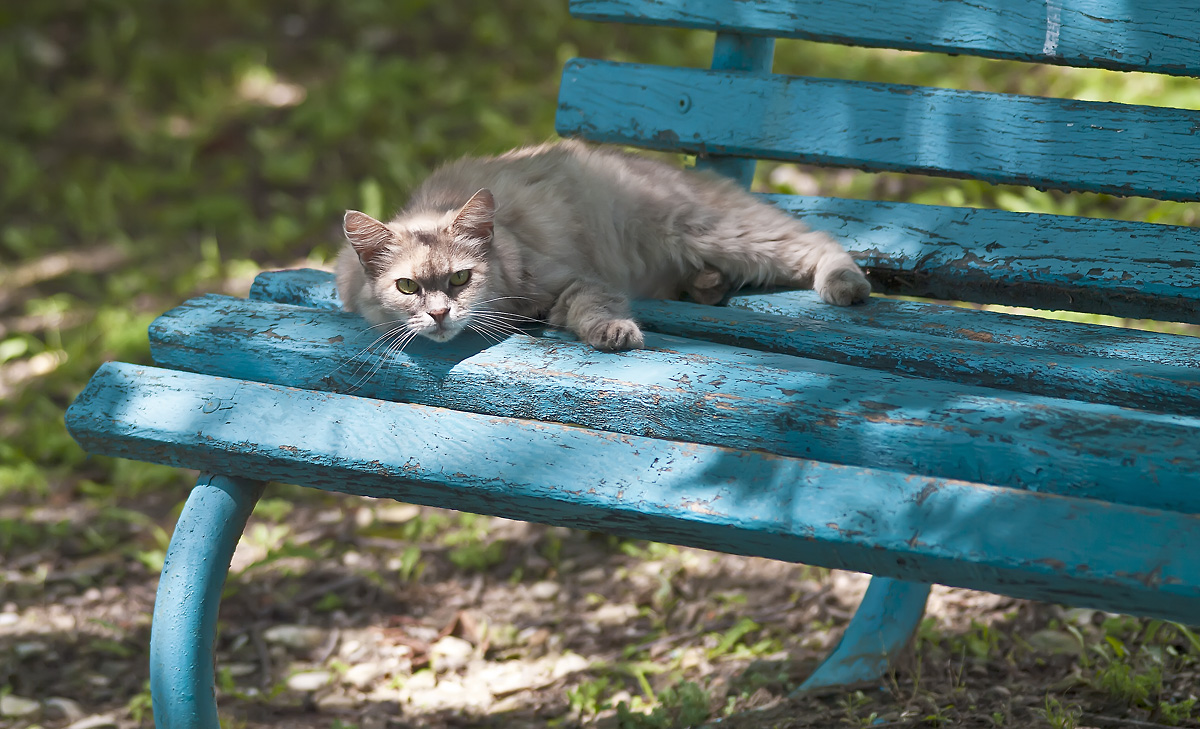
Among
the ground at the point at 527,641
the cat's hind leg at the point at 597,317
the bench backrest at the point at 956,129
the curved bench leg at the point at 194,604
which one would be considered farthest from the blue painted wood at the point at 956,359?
the curved bench leg at the point at 194,604

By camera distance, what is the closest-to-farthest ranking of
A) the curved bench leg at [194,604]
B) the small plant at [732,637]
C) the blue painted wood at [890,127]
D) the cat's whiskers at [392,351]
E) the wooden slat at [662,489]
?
the wooden slat at [662,489], the curved bench leg at [194,604], the cat's whiskers at [392,351], the blue painted wood at [890,127], the small plant at [732,637]

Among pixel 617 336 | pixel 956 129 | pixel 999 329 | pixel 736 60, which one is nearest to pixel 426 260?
pixel 617 336

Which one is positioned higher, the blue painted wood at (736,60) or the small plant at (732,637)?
the blue painted wood at (736,60)

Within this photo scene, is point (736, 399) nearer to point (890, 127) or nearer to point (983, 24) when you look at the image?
point (890, 127)

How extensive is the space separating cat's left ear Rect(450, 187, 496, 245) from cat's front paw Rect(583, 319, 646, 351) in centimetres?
48

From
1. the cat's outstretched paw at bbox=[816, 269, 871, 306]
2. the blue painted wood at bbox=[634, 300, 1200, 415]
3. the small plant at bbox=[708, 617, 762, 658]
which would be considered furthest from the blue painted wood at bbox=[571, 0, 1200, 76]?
the small plant at bbox=[708, 617, 762, 658]

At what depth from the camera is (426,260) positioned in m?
2.53

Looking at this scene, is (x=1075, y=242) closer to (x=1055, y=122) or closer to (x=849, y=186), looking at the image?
(x=1055, y=122)

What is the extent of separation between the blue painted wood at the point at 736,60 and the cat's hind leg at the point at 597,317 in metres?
0.77

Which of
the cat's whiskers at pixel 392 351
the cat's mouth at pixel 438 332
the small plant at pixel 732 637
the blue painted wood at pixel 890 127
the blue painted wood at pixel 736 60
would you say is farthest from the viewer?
the blue painted wood at pixel 736 60

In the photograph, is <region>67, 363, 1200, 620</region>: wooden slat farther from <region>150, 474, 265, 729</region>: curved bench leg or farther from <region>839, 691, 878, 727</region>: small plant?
<region>839, 691, 878, 727</region>: small plant

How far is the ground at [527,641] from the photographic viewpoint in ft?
8.49

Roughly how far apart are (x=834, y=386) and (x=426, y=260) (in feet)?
3.51

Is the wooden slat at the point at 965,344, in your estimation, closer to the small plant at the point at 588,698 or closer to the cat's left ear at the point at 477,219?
the cat's left ear at the point at 477,219
